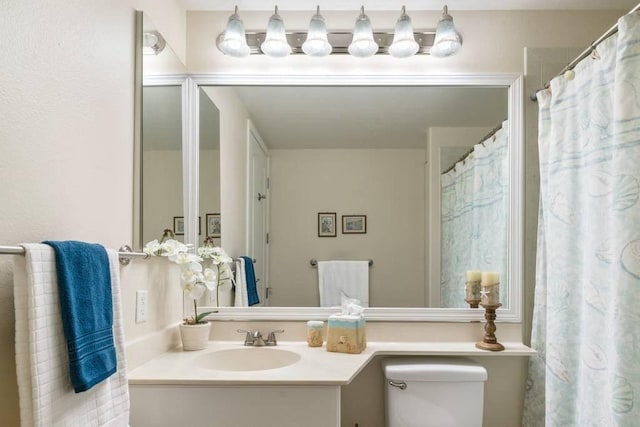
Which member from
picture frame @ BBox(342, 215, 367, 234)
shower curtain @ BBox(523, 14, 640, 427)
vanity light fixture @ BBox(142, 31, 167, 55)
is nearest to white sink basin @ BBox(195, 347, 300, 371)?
picture frame @ BBox(342, 215, 367, 234)

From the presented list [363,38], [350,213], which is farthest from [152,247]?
[363,38]

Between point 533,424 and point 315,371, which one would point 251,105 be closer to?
point 315,371

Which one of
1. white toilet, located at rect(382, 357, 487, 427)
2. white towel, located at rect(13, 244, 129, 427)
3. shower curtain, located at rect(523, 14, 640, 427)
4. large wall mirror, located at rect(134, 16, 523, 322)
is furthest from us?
large wall mirror, located at rect(134, 16, 523, 322)

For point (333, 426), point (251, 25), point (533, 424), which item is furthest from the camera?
point (251, 25)

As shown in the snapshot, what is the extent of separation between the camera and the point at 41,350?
939mm

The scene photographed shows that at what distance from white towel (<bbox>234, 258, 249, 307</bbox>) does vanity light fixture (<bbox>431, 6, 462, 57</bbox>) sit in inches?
52.3

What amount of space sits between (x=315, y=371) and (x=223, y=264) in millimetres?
734

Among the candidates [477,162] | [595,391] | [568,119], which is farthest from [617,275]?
[477,162]

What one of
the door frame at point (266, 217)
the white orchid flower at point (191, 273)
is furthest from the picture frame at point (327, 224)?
the white orchid flower at point (191, 273)

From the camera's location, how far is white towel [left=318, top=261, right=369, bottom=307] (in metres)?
2.10

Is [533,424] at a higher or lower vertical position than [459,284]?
lower

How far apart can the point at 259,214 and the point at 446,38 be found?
117cm

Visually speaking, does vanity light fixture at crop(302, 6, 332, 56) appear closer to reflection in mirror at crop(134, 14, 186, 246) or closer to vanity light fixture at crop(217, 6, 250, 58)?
vanity light fixture at crop(217, 6, 250, 58)

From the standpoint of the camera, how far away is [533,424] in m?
2.00
